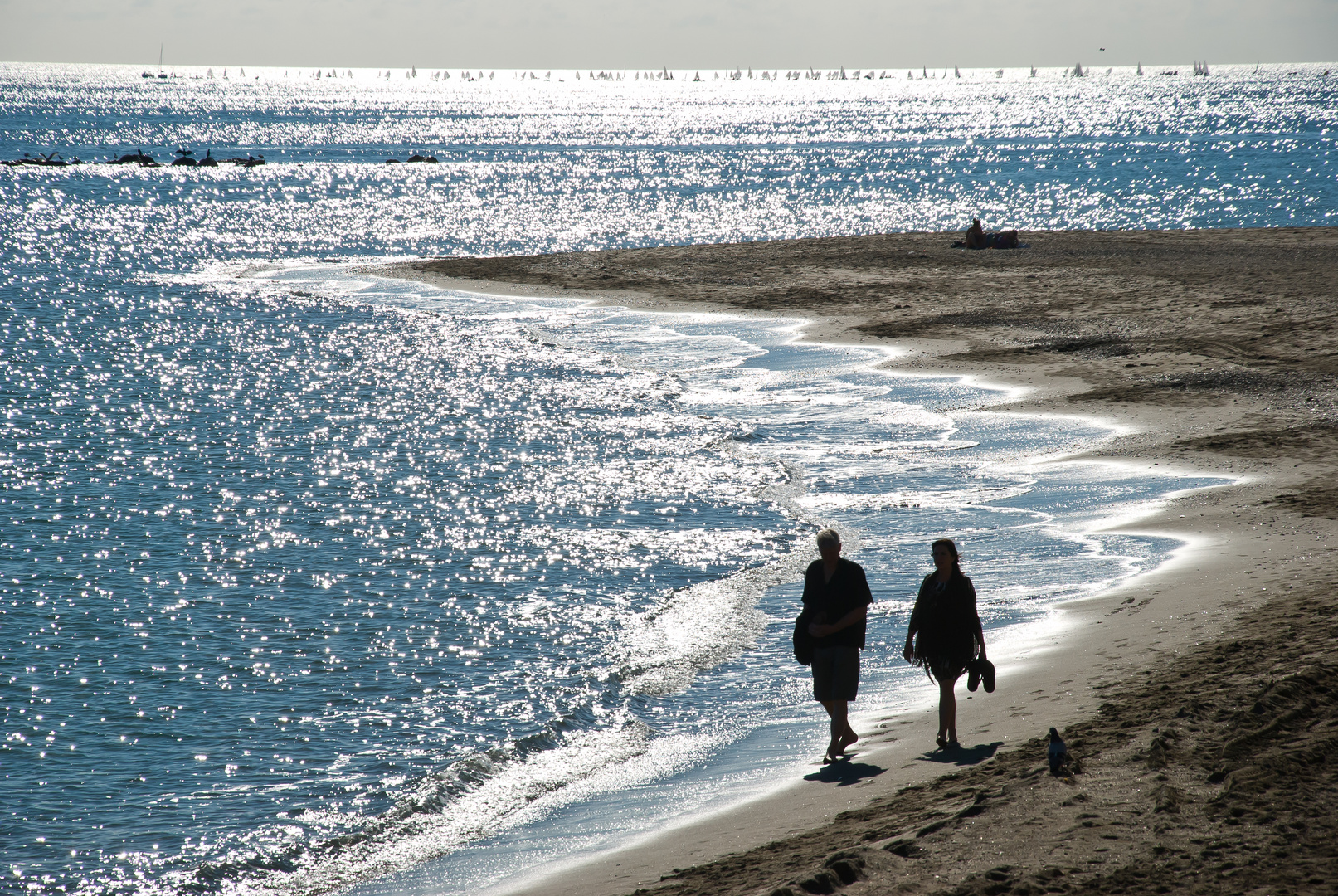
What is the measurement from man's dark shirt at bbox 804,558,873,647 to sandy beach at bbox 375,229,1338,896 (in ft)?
3.49

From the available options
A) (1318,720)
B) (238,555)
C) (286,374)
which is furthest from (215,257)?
(1318,720)

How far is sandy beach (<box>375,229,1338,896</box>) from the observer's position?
6230mm

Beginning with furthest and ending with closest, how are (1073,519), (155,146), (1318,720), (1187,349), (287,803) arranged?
(155,146), (1187,349), (1073,519), (287,803), (1318,720)

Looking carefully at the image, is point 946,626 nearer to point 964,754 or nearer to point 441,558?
point 964,754

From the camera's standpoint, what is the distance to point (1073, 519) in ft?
51.1

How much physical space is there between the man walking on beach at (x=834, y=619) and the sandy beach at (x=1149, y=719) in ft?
2.29

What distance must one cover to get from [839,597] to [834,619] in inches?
7.0

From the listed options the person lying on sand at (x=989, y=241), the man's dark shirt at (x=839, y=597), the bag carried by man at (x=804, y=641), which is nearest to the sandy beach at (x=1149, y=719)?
the bag carried by man at (x=804, y=641)

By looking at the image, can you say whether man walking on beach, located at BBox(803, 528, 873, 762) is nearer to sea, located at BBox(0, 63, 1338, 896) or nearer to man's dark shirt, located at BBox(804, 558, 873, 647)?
man's dark shirt, located at BBox(804, 558, 873, 647)

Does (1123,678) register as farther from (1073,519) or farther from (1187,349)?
(1187,349)

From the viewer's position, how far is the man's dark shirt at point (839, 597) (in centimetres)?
847

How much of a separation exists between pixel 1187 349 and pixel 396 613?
17.7 m

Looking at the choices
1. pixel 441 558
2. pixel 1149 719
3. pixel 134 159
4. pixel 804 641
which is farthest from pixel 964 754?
pixel 134 159

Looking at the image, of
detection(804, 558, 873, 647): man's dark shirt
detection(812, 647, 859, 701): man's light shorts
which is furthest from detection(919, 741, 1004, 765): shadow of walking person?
detection(804, 558, 873, 647): man's dark shirt
